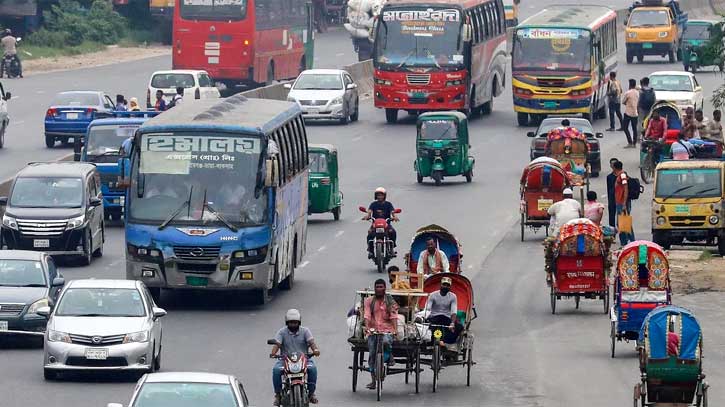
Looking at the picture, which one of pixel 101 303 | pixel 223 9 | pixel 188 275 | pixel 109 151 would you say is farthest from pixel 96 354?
pixel 223 9

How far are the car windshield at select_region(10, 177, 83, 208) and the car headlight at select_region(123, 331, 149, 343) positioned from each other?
11449 millimetres

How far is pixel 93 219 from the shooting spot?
34.0 meters

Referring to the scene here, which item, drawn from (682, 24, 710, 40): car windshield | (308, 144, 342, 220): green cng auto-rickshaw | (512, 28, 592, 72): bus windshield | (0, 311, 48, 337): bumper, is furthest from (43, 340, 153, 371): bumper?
(682, 24, 710, 40): car windshield

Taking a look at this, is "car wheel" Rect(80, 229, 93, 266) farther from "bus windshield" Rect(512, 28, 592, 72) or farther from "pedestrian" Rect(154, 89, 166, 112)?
"bus windshield" Rect(512, 28, 592, 72)

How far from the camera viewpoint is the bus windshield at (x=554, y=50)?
→ 56.9 m

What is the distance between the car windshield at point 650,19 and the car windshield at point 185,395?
6448cm

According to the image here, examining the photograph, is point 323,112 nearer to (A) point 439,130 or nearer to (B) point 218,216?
(A) point 439,130

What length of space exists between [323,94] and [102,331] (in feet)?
113

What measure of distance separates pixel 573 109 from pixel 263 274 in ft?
96.6

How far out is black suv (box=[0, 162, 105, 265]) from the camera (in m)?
33.1

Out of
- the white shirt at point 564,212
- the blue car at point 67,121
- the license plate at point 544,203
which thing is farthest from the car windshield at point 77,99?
the white shirt at point 564,212

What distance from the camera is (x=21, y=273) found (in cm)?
2594

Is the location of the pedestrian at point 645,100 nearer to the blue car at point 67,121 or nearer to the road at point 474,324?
the road at point 474,324

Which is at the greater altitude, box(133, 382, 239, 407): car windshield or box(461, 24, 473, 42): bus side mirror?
box(133, 382, 239, 407): car windshield
